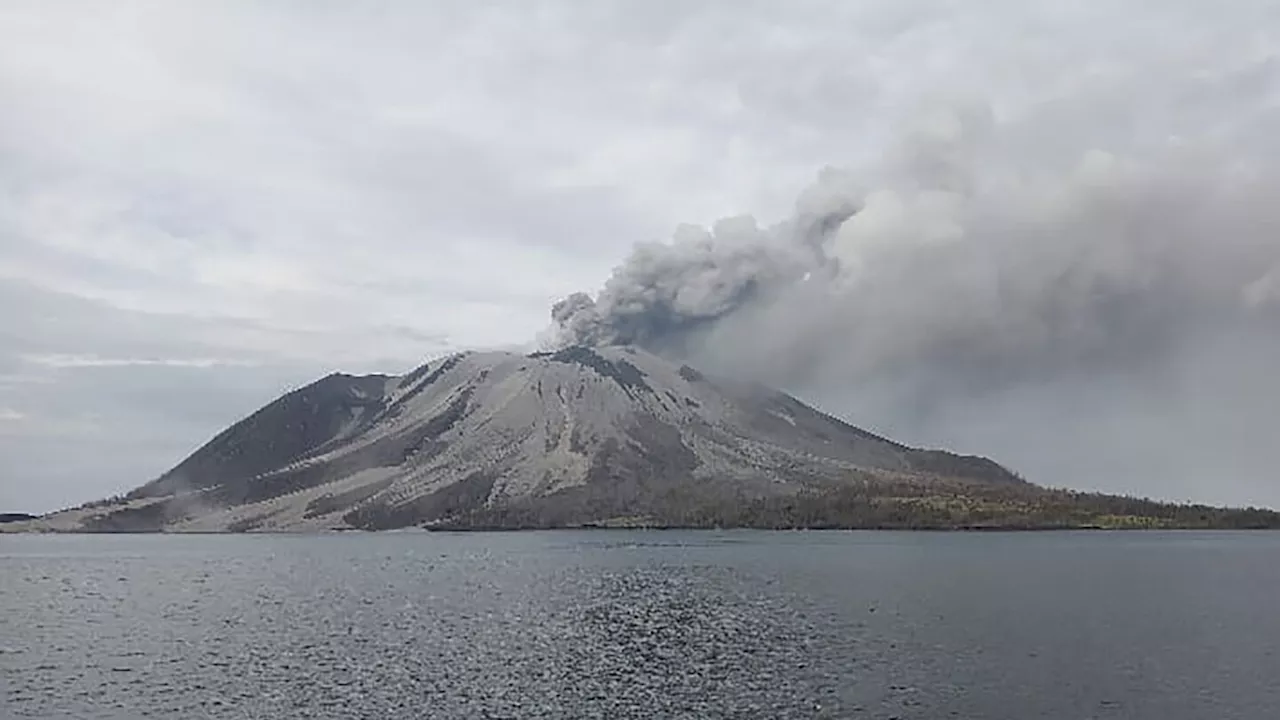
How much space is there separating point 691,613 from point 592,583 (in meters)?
27.9

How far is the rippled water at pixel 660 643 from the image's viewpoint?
46312 mm

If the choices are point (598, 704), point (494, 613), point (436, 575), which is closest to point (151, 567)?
Result: point (436, 575)

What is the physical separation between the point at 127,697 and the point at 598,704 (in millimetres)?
19004

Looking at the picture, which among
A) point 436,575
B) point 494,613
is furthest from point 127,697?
point 436,575

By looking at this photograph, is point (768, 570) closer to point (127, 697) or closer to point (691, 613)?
point (691, 613)

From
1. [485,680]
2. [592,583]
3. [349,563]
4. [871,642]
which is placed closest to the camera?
[485,680]

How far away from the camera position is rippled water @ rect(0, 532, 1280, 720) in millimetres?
46312

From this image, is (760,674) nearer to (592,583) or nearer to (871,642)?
(871,642)

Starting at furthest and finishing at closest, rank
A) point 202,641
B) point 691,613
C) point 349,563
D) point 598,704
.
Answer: point 349,563 → point 691,613 → point 202,641 → point 598,704

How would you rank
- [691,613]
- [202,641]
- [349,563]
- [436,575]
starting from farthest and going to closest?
[349,563]
[436,575]
[691,613]
[202,641]

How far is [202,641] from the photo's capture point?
2648 inches

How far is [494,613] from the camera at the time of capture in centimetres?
7969

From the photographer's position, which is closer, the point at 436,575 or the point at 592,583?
the point at 592,583

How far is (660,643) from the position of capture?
6331cm
